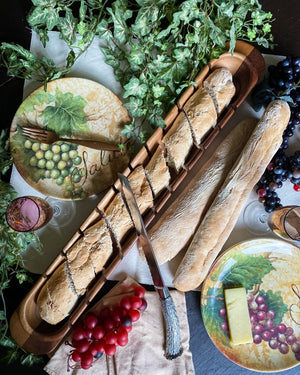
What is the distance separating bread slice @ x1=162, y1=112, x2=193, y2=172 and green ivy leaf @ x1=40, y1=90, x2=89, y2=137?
0.25 metres

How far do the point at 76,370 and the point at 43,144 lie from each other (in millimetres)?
636

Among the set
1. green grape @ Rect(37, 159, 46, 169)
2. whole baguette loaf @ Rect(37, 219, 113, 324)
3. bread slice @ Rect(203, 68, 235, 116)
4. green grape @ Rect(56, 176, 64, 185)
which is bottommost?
whole baguette loaf @ Rect(37, 219, 113, 324)

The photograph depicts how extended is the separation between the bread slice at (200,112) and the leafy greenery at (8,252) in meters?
0.51

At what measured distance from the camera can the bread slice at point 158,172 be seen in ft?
3.05

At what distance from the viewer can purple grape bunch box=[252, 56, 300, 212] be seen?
3.20 ft

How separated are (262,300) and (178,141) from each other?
0.53m

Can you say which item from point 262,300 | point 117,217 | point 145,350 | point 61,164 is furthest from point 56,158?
point 262,300

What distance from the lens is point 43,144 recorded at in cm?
98

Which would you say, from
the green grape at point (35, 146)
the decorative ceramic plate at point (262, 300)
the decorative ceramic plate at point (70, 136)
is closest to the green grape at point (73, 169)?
the decorative ceramic plate at point (70, 136)

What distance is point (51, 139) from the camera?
3.21ft

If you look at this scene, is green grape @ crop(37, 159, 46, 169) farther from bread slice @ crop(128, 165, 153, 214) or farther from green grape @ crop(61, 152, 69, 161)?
bread slice @ crop(128, 165, 153, 214)

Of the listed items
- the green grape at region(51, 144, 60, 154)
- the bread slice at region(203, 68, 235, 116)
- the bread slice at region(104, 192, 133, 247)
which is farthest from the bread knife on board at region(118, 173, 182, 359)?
the bread slice at region(203, 68, 235, 116)

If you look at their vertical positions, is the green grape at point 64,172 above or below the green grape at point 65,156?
below

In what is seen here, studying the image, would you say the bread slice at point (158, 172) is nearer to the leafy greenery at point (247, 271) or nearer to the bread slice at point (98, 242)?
the bread slice at point (98, 242)
